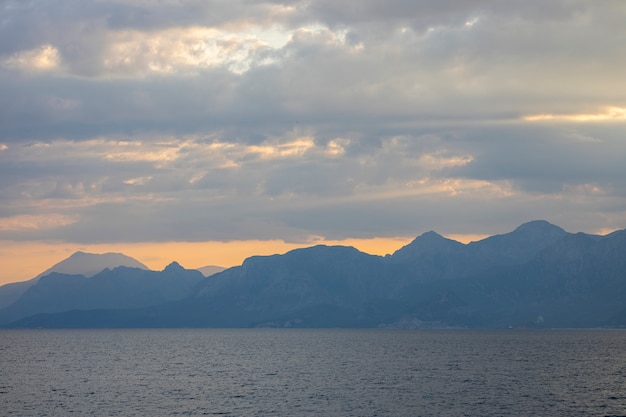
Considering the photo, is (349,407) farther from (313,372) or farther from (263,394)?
(313,372)

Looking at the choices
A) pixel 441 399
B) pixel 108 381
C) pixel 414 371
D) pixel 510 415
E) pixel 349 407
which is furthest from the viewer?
pixel 414 371

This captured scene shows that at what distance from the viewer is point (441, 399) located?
456 ft

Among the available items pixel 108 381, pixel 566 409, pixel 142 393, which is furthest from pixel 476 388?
pixel 108 381

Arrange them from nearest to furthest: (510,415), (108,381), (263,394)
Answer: (510,415)
(263,394)
(108,381)

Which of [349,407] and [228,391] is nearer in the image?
[349,407]

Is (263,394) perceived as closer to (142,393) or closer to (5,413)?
(142,393)

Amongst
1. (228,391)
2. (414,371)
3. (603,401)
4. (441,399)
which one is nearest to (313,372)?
(414,371)

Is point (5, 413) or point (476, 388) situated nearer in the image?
point (5, 413)

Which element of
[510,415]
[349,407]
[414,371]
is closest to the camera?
[510,415]

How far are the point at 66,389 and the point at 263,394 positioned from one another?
42847 mm

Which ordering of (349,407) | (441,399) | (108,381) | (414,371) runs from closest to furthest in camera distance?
(349,407)
(441,399)
(108,381)
(414,371)

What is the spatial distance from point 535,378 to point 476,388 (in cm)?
2866

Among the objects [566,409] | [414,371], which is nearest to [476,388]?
[566,409]

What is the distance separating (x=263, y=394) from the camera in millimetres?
149500
